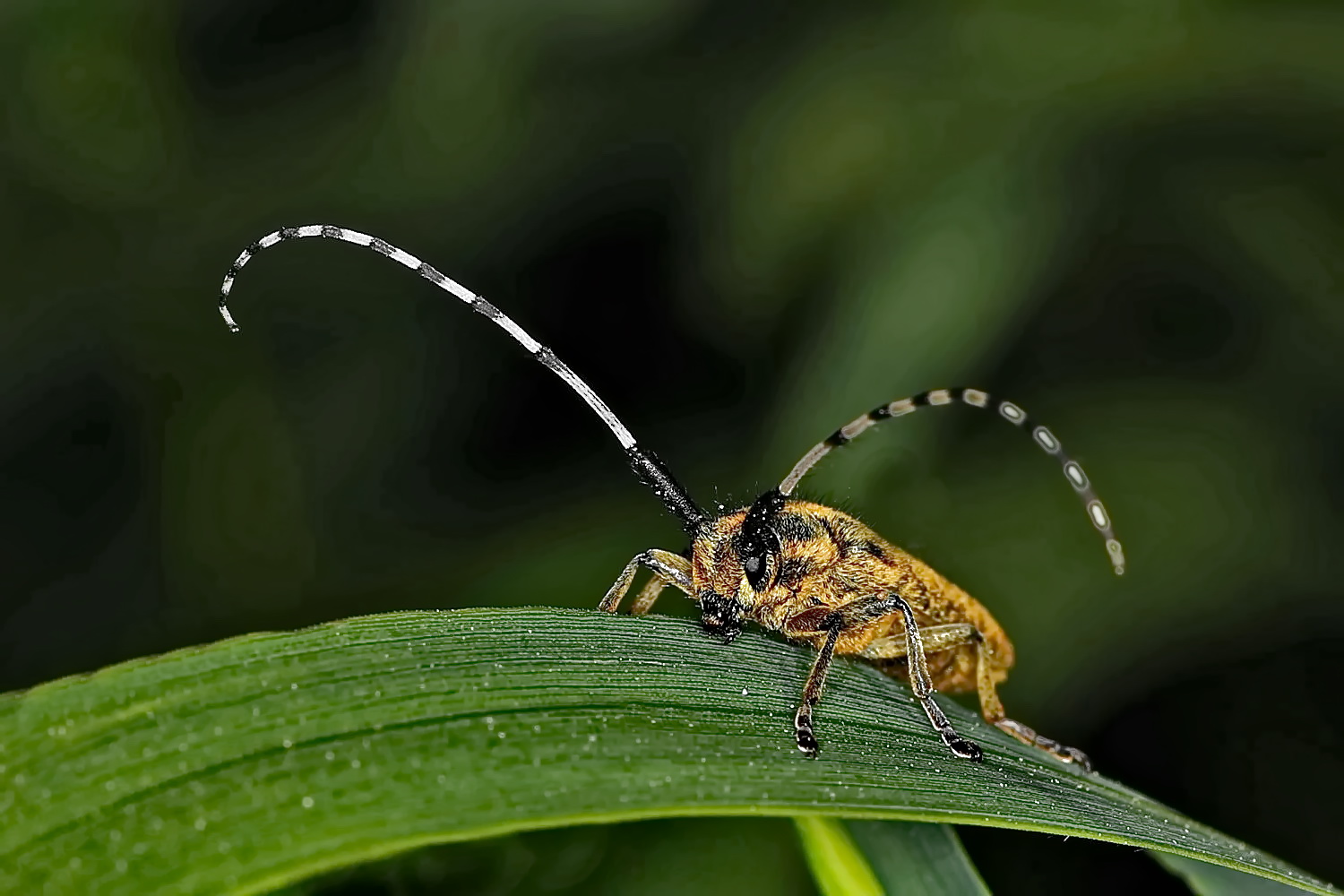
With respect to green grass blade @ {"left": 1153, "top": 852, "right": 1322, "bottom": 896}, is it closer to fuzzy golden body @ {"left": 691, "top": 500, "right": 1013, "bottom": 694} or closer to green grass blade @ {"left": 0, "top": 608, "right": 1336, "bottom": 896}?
green grass blade @ {"left": 0, "top": 608, "right": 1336, "bottom": 896}

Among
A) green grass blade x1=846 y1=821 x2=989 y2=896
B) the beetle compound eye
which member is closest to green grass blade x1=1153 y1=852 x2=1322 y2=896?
green grass blade x1=846 y1=821 x2=989 y2=896

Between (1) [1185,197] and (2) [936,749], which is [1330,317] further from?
(2) [936,749]

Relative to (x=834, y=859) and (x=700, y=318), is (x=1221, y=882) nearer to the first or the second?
(x=834, y=859)

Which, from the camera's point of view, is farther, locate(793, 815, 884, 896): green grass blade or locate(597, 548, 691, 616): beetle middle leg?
locate(597, 548, 691, 616): beetle middle leg

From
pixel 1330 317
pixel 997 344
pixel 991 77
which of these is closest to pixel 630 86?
pixel 991 77

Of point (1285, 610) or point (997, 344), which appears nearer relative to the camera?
point (1285, 610)

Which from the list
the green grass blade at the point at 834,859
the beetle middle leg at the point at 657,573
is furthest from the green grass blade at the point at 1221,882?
the beetle middle leg at the point at 657,573

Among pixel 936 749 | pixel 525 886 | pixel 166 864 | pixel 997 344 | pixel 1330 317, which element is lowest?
pixel 525 886

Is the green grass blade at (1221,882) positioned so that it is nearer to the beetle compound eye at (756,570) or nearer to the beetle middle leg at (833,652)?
the beetle middle leg at (833,652)
